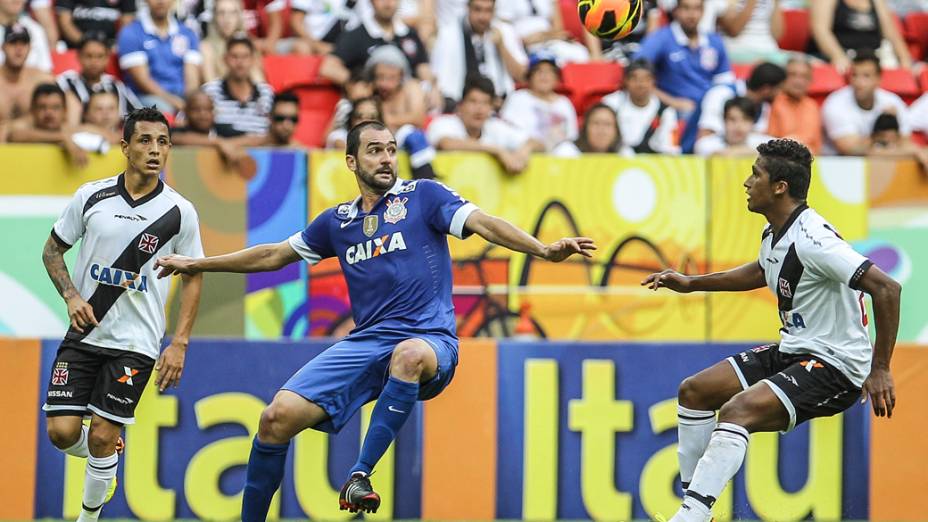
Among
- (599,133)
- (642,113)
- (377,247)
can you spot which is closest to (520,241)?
(377,247)

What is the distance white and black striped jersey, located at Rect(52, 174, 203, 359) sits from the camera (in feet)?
26.3

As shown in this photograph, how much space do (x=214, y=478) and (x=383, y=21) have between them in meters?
5.12

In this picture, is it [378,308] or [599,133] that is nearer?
[378,308]

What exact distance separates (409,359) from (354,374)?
0.39 metres

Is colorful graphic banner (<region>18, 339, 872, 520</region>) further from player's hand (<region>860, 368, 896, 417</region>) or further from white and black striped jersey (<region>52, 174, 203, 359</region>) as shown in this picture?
player's hand (<region>860, 368, 896, 417</region>)

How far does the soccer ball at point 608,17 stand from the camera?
9781 millimetres

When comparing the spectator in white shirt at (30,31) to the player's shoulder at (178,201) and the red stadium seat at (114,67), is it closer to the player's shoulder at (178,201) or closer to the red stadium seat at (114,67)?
the red stadium seat at (114,67)

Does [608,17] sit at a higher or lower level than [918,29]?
lower

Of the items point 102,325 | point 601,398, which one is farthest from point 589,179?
point 102,325

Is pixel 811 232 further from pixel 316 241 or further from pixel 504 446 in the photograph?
pixel 504 446

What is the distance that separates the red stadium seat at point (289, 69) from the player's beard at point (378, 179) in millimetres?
5365

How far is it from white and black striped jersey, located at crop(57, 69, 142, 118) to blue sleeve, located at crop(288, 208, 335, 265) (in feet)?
13.8

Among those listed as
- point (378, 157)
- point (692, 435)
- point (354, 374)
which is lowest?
point (692, 435)

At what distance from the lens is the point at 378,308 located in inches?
305
